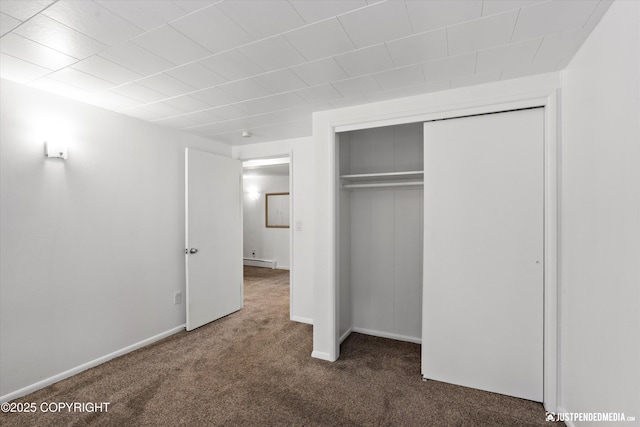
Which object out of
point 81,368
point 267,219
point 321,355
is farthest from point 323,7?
point 267,219

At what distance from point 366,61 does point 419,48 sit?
325 millimetres

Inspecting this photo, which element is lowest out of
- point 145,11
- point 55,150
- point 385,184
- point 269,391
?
point 269,391

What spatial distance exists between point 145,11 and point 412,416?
2766mm

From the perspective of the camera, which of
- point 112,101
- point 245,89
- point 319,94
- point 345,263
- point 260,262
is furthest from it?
point 260,262

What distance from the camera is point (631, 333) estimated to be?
50.1 inches

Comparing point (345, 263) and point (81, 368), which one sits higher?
point (345, 263)

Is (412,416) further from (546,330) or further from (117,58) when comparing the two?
(117,58)

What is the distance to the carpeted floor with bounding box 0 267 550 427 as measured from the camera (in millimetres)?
2020

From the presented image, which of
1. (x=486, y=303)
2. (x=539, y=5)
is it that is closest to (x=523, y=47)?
(x=539, y=5)

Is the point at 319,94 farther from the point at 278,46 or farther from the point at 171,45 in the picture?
the point at 171,45

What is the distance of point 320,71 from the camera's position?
81.7 inches

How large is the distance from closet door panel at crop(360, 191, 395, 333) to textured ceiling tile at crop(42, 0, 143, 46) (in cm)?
250

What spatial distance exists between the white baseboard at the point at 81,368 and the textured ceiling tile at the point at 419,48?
3.45 meters

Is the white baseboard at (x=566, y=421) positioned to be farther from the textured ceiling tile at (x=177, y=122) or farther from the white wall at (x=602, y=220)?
the textured ceiling tile at (x=177, y=122)
